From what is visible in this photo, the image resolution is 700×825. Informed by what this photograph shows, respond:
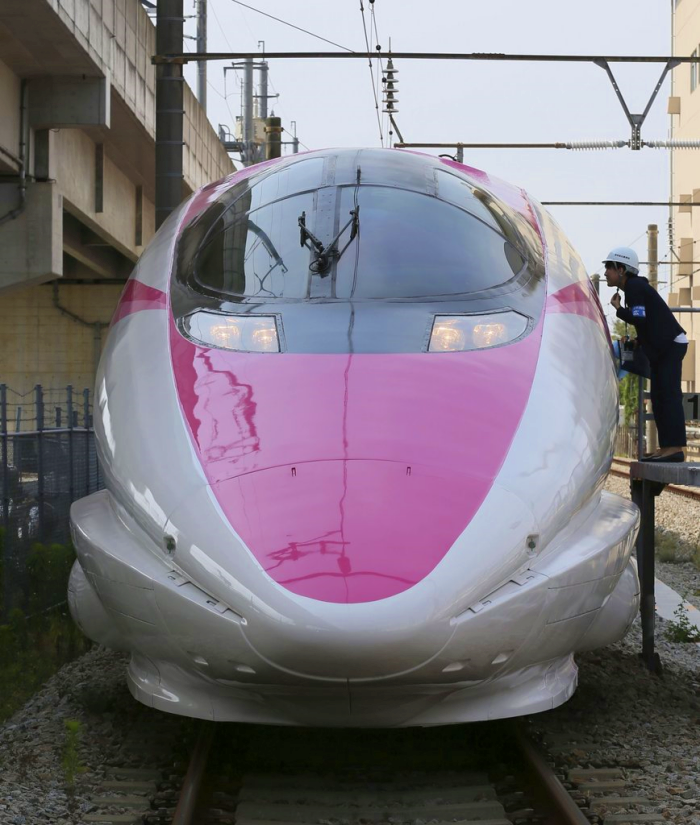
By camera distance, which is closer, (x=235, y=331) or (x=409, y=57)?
(x=235, y=331)

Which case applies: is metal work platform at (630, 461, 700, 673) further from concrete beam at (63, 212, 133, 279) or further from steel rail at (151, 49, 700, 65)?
concrete beam at (63, 212, 133, 279)

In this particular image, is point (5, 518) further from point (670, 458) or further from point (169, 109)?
point (169, 109)

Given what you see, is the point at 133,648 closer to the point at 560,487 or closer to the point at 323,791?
the point at 323,791

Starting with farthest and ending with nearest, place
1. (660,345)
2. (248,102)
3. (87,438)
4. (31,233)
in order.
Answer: (248,102), (31,233), (87,438), (660,345)

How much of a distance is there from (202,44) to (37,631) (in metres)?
22.7

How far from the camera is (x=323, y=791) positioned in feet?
15.8

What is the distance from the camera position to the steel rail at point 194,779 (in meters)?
4.32

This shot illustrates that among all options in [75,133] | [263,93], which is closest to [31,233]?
[75,133]

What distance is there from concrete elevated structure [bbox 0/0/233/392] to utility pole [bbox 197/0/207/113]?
3098 mm

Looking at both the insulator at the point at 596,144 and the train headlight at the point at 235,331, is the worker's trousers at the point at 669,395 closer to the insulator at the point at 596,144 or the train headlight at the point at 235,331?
the train headlight at the point at 235,331

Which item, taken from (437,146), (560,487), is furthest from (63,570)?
(437,146)

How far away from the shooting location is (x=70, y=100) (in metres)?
17.2

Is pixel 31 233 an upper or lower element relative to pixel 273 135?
lower

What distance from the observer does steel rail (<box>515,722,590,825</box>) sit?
4.28 meters
